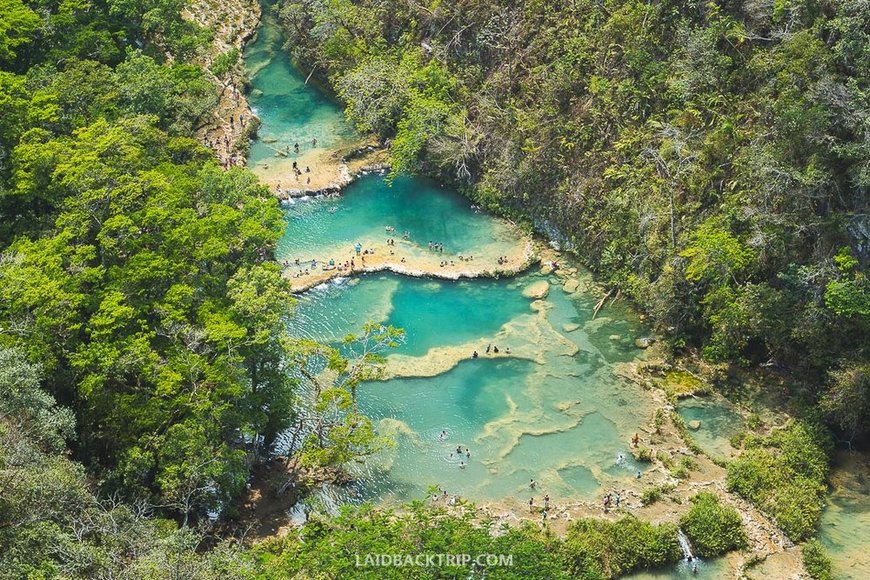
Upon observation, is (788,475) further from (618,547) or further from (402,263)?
(402,263)

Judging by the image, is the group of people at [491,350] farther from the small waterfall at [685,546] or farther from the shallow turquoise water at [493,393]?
the small waterfall at [685,546]

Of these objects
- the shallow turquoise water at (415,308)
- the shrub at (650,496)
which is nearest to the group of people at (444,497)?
the shrub at (650,496)

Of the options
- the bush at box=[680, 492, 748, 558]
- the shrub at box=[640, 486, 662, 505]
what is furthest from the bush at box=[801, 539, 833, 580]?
the shrub at box=[640, 486, 662, 505]

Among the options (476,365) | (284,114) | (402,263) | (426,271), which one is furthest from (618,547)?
(284,114)

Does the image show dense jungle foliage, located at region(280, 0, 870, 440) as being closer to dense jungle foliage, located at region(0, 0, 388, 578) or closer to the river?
the river

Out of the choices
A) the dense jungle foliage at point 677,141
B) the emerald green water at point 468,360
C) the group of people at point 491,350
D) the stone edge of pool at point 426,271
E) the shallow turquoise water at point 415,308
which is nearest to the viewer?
the emerald green water at point 468,360

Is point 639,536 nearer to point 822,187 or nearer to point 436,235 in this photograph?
point 822,187
